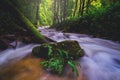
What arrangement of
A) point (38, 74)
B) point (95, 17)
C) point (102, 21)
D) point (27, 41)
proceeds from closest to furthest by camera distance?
1. point (38, 74)
2. point (27, 41)
3. point (102, 21)
4. point (95, 17)

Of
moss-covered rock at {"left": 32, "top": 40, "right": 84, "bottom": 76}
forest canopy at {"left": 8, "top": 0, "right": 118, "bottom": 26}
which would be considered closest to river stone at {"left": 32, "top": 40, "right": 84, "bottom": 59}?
moss-covered rock at {"left": 32, "top": 40, "right": 84, "bottom": 76}

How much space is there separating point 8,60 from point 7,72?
3.15ft

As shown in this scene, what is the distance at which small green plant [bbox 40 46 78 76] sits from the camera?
4.57 meters

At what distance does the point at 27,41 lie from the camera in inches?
291

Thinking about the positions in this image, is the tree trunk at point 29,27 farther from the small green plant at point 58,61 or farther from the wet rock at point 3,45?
the small green plant at point 58,61

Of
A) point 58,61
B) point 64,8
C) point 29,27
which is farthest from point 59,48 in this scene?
point 64,8

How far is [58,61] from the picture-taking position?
472 centimetres

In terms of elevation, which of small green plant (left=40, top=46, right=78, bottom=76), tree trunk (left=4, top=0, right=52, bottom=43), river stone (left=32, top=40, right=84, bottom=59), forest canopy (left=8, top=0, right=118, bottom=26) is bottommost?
small green plant (left=40, top=46, right=78, bottom=76)

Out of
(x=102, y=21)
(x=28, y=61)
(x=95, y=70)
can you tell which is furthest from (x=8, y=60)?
(x=102, y=21)

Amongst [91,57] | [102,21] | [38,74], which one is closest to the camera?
[38,74]

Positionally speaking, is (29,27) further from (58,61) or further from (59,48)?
(58,61)

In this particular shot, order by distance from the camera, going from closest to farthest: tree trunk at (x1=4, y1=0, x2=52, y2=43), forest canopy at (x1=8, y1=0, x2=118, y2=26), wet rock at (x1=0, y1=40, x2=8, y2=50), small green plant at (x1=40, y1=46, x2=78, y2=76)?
small green plant at (x1=40, y1=46, x2=78, y2=76), wet rock at (x1=0, y1=40, x2=8, y2=50), tree trunk at (x1=4, y1=0, x2=52, y2=43), forest canopy at (x1=8, y1=0, x2=118, y2=26)

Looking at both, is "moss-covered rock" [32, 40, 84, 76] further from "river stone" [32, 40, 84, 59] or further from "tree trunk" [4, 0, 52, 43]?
"tree trunk" [4, 0, 52, 43]

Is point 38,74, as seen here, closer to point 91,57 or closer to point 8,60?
point 8,60
